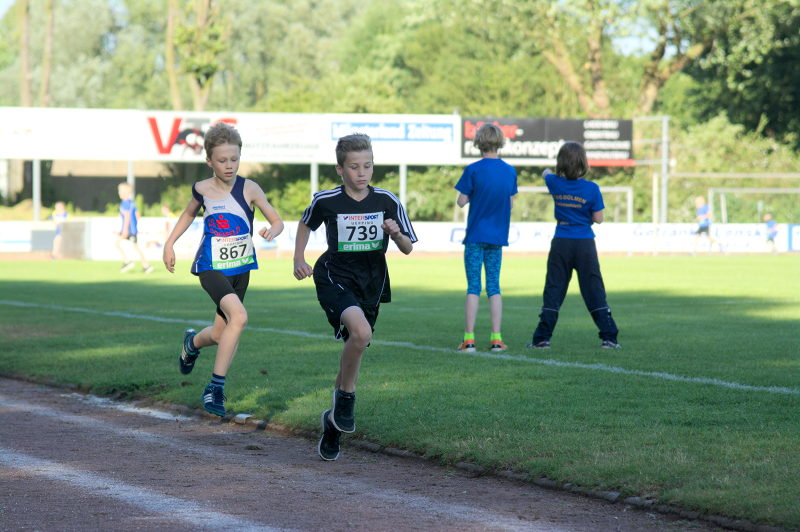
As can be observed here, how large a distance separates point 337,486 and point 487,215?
5.36 meters

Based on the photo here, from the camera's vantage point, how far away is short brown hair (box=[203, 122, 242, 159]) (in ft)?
24.3

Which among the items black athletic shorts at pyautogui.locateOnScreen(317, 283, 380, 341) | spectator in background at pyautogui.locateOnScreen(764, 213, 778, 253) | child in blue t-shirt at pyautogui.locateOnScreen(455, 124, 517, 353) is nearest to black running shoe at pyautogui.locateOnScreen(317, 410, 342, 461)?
black athletic shorts at pyautogui.locateOnScreen(317, 283, 380, 341)

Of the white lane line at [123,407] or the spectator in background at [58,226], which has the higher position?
the spectator in background at [58,226]

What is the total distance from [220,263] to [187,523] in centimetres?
293

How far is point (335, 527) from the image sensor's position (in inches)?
186

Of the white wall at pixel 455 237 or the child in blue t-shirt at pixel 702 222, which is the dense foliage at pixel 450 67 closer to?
the white wall at pixel 455 237

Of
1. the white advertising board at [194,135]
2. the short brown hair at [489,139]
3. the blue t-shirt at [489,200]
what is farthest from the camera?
the white advertising board at [194,135]

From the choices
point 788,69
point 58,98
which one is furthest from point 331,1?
point 788,69

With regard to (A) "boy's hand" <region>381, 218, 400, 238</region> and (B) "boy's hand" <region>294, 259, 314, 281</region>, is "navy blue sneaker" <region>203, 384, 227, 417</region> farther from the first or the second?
(A) "boy's hand" <region>381, 218, 400, 238</region>

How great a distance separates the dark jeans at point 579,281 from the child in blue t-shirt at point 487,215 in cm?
48

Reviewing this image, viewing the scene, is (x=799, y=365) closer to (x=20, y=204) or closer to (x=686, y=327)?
(x=686, y=327)

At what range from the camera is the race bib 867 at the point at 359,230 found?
258 inches

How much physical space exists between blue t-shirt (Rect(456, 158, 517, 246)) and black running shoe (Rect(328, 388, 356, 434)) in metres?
4.39

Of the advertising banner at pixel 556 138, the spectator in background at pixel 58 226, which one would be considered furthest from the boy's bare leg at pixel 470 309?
the advertising banner at pixel 556 138
